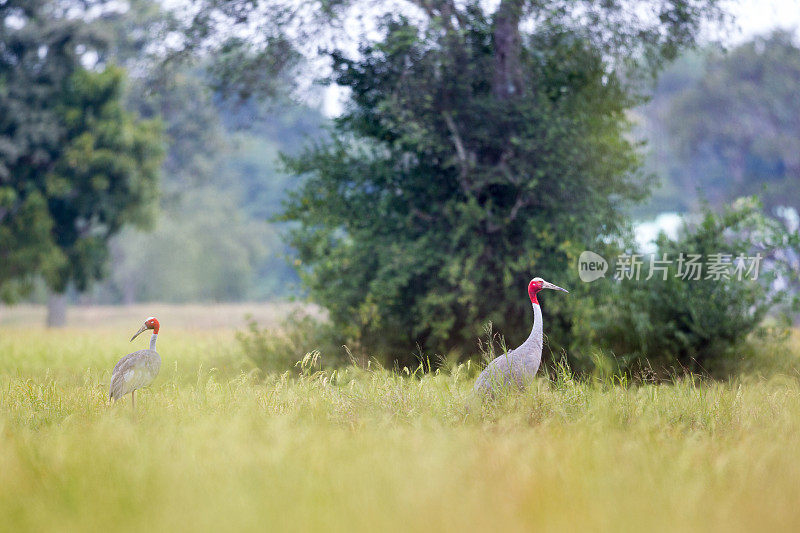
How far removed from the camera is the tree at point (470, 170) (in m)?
12.5

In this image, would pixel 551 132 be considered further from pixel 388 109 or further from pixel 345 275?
pixel 345 275

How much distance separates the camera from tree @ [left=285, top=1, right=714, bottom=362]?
12.5 meters

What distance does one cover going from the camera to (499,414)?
6977 millimetres

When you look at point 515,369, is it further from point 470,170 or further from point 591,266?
point 470,170

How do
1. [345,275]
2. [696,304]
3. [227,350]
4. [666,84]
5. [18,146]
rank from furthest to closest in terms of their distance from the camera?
[666,84]
[18,146]
[227,350]
[345,275]
[696,304]

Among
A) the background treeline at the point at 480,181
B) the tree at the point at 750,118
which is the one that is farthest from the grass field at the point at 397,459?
the tree at the point at 750,118

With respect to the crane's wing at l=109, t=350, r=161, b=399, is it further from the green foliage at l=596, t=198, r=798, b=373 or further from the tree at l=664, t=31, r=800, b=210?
the tree at l=664, t=31, r=800, b=210

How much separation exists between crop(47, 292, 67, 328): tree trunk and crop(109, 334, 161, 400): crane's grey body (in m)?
21.7

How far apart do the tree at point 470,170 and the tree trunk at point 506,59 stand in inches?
1.0

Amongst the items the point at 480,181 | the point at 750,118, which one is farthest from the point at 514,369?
the point at 750,118

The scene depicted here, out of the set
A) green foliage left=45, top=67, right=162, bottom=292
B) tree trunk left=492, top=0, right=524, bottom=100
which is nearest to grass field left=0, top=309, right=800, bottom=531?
tree trunk left=492, top=0, right=524, bottom=100

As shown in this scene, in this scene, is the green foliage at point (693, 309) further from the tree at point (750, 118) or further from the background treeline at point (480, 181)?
the tree at point (750, 118)

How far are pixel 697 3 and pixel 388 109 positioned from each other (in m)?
5.56

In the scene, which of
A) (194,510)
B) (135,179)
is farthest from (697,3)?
(135,179)
